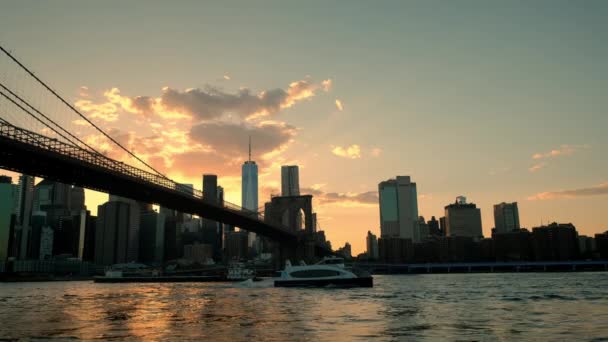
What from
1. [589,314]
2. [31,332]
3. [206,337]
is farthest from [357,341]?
[589,314]

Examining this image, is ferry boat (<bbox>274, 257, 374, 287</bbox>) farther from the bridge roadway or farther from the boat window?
the bridge roadway

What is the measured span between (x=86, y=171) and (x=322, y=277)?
26.8 meters

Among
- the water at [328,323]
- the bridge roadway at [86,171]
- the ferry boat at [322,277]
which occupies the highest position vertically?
the bridge roadway at [86,171]

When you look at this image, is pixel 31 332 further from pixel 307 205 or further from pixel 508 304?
pixel 307 205

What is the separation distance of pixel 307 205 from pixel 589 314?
110 m

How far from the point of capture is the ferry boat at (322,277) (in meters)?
58.9

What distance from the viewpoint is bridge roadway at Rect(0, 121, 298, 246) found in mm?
40219

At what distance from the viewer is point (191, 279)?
350ft

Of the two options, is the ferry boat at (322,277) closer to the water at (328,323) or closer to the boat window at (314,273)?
the boat window at (314,273)

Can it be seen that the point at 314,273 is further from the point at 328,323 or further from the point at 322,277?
the point at 328,323

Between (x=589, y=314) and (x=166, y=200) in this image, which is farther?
(x=166, y=200)

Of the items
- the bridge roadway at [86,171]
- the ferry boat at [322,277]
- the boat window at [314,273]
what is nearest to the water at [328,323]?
the bridge roadway at [86,171]

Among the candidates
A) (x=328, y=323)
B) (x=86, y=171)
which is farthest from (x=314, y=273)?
(x=328, y=323)

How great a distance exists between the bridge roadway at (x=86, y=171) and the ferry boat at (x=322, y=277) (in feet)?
57.1
